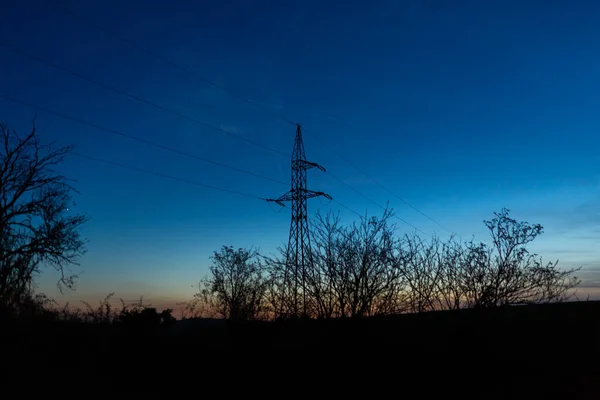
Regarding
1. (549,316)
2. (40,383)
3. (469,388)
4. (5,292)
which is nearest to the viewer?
(40,383)

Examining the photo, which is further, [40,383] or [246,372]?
[246,372]

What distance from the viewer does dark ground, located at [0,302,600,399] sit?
9602 millimetres

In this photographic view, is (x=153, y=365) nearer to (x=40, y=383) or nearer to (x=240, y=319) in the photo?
(x=40, y=383)

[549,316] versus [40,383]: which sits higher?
[549,316]

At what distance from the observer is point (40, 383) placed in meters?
9.23

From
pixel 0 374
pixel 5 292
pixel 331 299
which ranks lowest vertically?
pixel 0 374

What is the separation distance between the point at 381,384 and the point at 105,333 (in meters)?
7.44

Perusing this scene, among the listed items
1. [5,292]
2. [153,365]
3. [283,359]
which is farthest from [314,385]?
[5,292]

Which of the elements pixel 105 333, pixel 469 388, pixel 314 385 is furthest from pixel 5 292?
pixel 469 388

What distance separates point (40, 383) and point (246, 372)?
167 inches

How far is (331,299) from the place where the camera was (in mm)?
14203

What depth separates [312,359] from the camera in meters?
10.6

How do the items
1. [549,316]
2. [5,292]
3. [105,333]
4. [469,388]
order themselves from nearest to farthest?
[469,388], [105,333], [549,316], [5,292]

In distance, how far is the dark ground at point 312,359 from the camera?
9602 millimetres
